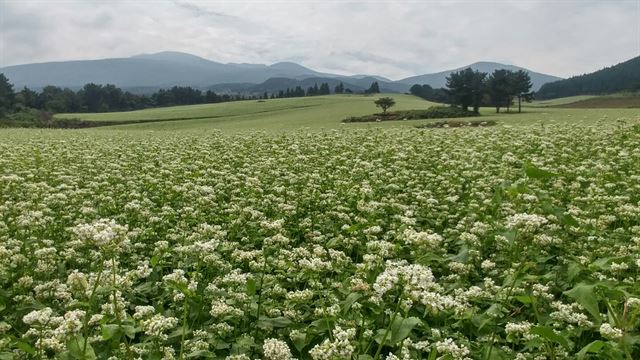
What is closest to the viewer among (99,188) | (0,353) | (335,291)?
(0,353)

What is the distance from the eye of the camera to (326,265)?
6090mm

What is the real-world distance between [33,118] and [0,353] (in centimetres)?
12189

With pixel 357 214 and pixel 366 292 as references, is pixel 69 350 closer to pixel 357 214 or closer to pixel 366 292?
pixel 366 292

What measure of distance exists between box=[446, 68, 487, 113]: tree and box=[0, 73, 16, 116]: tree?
108 m

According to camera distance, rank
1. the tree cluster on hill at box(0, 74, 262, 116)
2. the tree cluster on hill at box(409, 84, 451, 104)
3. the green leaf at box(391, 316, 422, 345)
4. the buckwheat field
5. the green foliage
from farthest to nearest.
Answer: the tree cluster on hill at box(409, 84, 451, 104), the tree cluster on hill at box(0, 74, 262, 116), the green foliage, the buckwheat field, the green leaf at box(391, 316, 422, 345)

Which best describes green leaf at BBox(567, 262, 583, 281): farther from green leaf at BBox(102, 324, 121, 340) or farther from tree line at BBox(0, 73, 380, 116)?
tree line at BBox(0, 73, 380, 116)

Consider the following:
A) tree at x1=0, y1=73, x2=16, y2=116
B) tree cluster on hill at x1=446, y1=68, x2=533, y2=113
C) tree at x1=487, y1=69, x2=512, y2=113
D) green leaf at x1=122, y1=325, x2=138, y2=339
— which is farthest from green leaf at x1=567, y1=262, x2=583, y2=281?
tree at x1=0, y1=73, x2=16, y2=116

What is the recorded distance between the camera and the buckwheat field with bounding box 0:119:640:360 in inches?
192

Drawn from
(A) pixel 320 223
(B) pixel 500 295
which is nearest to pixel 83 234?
(B) pixel 500 295

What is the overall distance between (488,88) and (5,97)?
133m

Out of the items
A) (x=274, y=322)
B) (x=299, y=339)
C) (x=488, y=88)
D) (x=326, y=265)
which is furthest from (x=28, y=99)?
(x=299, y=339)

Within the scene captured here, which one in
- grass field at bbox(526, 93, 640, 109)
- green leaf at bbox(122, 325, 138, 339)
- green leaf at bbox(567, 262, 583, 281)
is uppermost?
grass field at bbox(526, 93, 640, 109)

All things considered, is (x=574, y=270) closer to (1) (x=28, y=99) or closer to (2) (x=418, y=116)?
(2) (x=418, y=116)

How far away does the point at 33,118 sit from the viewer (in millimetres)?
110000
